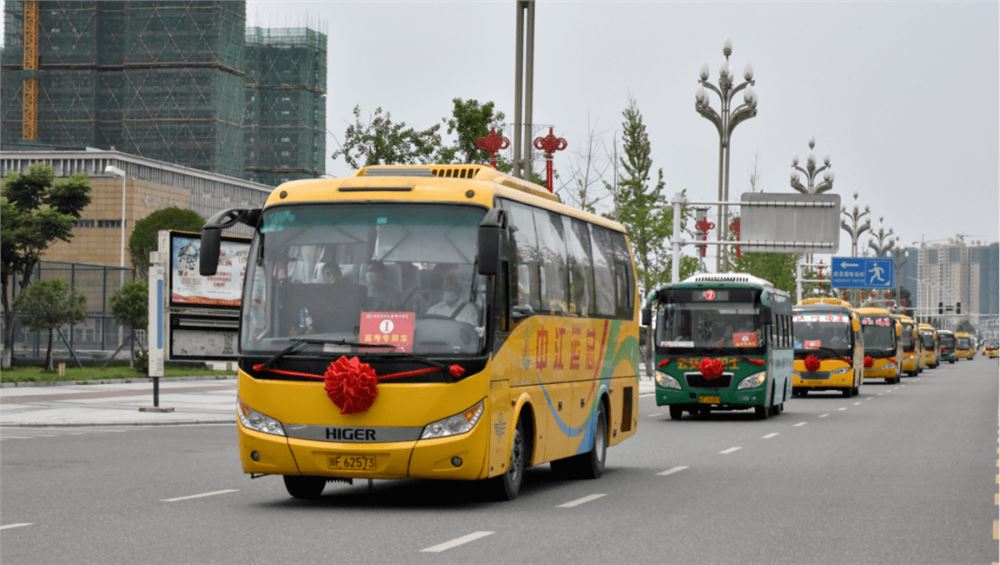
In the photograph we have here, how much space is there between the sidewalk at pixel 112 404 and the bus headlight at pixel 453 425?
16.2m

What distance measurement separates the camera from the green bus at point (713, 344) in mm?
33469

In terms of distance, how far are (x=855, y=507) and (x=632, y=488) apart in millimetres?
2602

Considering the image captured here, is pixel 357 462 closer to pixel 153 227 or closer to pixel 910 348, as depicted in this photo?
pixel 910 348

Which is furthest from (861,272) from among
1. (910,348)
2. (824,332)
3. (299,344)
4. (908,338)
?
(299,344)

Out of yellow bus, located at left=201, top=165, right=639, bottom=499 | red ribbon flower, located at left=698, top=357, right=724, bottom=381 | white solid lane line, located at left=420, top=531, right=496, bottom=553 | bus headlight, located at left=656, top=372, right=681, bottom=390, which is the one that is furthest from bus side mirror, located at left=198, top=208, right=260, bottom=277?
bus headlight, located at left=656, top=372, right=681, bottom=390

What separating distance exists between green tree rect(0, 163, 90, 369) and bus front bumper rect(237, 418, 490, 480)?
123 ft

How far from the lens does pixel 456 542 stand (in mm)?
12031

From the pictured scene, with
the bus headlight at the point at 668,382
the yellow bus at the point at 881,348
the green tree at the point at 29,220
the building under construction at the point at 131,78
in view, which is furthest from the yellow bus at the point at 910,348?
the building under construction at the point at 131,78

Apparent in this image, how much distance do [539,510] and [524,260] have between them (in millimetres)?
2468

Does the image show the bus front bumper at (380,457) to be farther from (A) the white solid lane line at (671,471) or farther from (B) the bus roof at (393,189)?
(A) the white solid lane line at (671,471)

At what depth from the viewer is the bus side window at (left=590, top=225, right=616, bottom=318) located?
1902 cm

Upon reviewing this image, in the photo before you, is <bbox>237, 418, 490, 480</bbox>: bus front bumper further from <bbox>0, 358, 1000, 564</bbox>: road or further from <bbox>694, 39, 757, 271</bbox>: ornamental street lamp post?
<bbox>694, 39, 757, 271</bbox>: ornamental street lamp post

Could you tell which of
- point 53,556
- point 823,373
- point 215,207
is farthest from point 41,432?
point 215,207

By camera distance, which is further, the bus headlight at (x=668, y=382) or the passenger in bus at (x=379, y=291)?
the bus headlight at (x=668, y=382)
